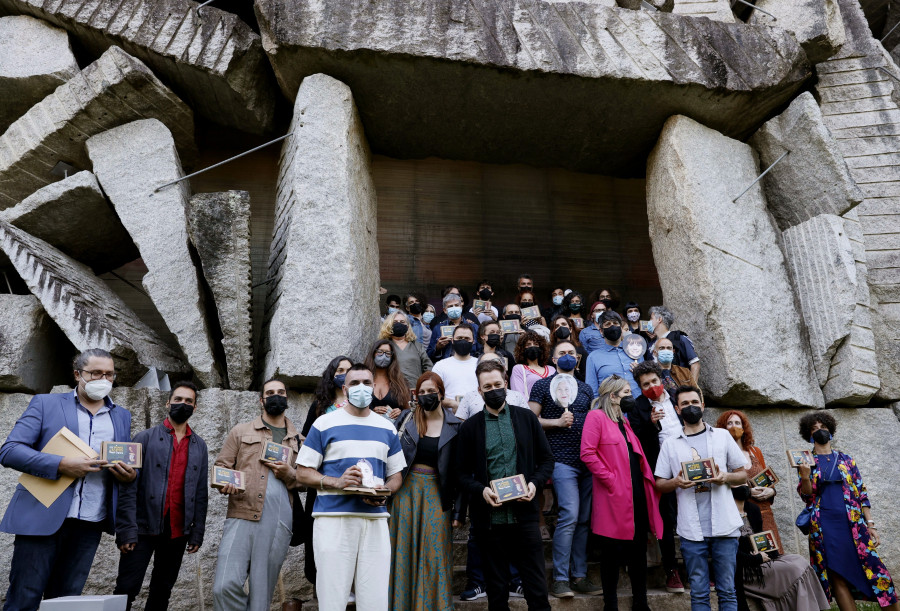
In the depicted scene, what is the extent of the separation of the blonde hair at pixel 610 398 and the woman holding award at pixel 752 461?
98 cm

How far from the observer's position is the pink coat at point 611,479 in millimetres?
4512

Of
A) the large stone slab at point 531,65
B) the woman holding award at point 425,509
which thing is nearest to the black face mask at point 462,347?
the woman holding award at point 425,509

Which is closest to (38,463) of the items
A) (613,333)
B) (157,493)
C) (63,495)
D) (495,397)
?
(63,495)

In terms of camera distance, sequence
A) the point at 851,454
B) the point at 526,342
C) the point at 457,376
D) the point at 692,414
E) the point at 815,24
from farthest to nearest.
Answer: the point at 815,24 → the point at 851,454 → the point at 526,342 → the point at 457,376 → the point at 692,414

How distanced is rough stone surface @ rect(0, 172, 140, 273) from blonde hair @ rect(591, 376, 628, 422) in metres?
5.32

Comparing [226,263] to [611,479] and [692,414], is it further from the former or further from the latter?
[692,414]

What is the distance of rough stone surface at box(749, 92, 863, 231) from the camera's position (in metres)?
7.38

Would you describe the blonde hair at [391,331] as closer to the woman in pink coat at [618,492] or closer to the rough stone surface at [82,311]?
the woman in pink coat at [618,492]

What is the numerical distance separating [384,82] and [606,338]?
3521 mm

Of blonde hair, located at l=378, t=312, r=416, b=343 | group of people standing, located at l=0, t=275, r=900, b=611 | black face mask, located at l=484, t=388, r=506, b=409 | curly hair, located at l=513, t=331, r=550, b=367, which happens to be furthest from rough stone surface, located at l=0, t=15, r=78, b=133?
black face mask, located at l=484, t=388, r=506, b=409

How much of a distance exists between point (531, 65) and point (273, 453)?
468cm

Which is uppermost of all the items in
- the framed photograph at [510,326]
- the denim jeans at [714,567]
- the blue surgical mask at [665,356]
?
the framed photograph at [510,326]

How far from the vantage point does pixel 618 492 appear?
457 centimetres

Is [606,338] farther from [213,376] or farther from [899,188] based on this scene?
[899,188]
